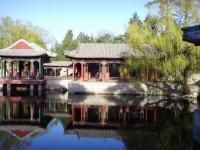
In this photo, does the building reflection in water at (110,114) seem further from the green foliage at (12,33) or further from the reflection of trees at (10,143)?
the green foliage at (12,33)

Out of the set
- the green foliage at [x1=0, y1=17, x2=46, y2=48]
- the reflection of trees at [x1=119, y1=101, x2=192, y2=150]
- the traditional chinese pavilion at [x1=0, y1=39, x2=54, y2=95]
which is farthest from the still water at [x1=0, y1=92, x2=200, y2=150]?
the green foliage at [x1=0, y1=17, x2=46, y2=48]

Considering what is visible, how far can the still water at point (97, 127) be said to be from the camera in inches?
463

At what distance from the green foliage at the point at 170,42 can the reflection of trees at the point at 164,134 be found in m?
7.34

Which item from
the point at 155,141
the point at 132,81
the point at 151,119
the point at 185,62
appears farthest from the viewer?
the point at 132,81

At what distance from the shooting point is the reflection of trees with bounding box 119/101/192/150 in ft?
38.5

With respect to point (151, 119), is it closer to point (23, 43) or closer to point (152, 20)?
point (152, 20)

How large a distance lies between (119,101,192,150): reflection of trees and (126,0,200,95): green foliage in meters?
7.34

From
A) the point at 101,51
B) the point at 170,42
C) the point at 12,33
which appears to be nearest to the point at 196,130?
the point at 170,42

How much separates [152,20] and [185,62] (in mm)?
4410

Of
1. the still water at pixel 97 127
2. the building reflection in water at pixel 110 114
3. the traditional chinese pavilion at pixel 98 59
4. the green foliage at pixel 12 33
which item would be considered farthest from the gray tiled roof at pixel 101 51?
the green foliage at pixel 12 33

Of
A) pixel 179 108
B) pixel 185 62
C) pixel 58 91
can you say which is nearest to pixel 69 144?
pixel 179 108

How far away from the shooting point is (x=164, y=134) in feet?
45.1

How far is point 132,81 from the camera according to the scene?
31.1 metres

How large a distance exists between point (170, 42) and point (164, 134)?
13.3 metres
